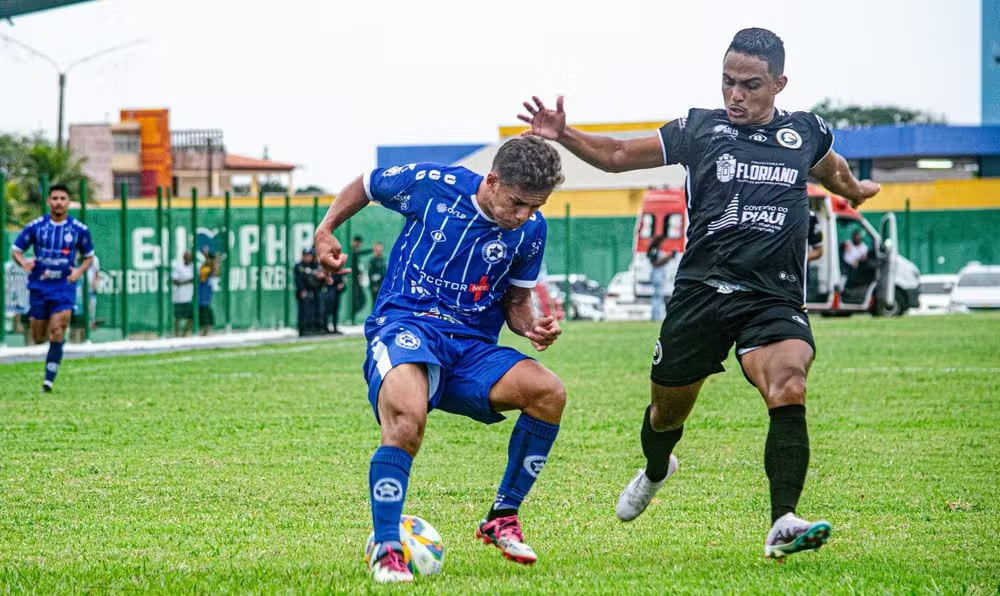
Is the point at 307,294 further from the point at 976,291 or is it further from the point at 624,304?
the point at 976,291

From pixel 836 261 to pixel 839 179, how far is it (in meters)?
25.3

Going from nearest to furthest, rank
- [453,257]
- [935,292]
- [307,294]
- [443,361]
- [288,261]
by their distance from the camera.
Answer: [443,361] < [453,257] < [307,294] < [288,261] < [935,292]

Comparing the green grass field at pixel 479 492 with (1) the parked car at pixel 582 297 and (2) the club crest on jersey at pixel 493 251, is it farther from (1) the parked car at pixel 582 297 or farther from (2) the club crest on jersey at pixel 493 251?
(1) the parked car at pixel 582 297

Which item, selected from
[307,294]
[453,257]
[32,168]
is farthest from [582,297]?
[453,257]

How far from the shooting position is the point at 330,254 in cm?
584

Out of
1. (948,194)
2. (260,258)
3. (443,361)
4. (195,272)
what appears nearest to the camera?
(443,361)

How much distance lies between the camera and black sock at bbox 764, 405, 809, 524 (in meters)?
5.53

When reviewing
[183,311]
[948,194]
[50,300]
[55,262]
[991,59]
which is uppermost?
[991,59]

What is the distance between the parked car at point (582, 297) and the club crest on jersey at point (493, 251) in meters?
31.8

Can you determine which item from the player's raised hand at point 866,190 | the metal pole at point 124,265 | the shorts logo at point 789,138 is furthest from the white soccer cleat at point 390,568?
the metal pole at point 124,265

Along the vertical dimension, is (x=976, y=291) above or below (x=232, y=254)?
below

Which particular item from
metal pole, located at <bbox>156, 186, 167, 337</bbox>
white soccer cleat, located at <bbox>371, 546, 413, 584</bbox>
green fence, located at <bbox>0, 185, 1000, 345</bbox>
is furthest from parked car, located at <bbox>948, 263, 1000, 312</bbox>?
white soccer cleat, located at <bbox>371, 546, 413, 584</bbox>

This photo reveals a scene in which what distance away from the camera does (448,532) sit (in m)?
6.76

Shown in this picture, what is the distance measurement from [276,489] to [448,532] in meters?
1.69
